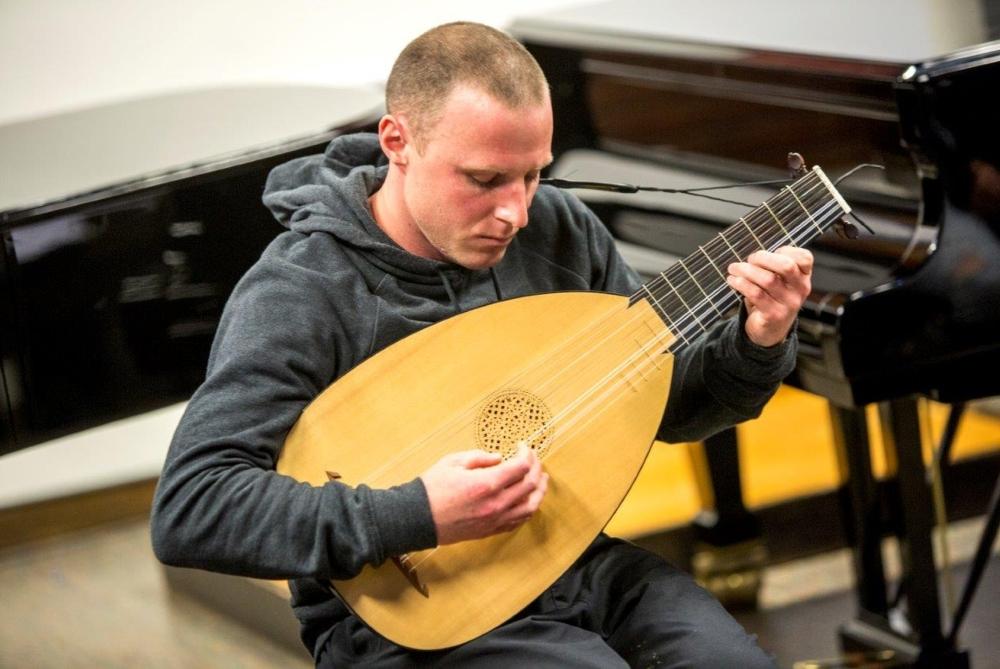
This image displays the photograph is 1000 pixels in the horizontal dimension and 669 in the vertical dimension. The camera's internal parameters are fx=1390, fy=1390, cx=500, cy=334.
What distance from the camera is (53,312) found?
2275 mm

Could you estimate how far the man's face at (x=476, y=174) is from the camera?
1617 millimetres

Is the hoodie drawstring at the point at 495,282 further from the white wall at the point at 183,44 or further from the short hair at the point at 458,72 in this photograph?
the white wall at the point at 183,44

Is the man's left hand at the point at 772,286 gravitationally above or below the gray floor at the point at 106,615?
above

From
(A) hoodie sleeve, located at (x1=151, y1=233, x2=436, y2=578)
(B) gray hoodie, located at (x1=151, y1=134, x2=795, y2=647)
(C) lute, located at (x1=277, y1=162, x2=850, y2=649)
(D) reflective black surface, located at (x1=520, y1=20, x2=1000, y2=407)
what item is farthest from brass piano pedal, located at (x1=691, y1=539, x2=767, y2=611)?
(A) hoodie sleeve, located at (x1=151, y1=233, x2=436, y2=578)

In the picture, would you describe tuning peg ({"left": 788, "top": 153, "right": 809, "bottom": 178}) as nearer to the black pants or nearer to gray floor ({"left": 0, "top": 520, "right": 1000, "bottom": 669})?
the black pants

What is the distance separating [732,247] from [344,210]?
484mm

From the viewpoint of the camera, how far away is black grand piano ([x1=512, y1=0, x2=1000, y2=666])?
225 centimetres

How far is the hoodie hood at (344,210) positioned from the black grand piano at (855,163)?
2.62ft

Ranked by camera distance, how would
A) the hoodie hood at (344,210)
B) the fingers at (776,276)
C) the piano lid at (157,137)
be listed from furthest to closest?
the piano lid at (157,137) → the hoodie hood at (344,210) → the fingers at (776,276)

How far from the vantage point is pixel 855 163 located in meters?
2.57

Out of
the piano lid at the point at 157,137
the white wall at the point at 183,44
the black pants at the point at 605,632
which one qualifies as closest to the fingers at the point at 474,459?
the black pants at the point at 605,632

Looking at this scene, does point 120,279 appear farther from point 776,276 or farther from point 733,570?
point 733,570

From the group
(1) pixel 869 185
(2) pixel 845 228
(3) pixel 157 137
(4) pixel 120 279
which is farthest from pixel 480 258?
(3) pixel 157 137

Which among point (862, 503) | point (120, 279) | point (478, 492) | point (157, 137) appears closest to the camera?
point (478, 492)
